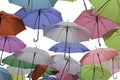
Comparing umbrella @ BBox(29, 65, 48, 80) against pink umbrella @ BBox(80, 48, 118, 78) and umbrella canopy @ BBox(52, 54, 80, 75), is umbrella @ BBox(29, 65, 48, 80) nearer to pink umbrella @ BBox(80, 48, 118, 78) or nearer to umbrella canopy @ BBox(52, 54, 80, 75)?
umbrella canopy @ BBox(52, 54, 80, 75)

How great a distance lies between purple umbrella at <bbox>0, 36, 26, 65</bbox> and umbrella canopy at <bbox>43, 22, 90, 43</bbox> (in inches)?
56.8

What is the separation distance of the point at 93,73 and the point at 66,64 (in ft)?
4.59

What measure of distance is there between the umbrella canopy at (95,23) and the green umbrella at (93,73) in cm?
209

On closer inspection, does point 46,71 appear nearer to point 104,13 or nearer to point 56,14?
point 56,14

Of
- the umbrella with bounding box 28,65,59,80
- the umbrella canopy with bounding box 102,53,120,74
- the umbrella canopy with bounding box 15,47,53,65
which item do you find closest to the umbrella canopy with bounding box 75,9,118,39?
the umbrella canopy with bounding box 15,47,53,65

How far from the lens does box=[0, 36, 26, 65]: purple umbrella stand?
28.5 ft

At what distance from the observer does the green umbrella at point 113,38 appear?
7432 millimetres

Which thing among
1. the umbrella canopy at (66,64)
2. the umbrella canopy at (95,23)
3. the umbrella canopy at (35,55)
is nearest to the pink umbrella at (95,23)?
the umbrella canopy at (95,23)

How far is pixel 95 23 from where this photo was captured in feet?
25.8

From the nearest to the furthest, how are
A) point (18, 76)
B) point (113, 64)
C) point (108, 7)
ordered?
point (108, 7) → point (113, 64) → point (18, 76)

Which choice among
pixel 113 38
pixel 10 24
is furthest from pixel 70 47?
pixel 10 24

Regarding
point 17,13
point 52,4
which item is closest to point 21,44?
point 17,13

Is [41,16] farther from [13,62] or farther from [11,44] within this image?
[13,62]

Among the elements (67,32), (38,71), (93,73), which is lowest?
(93,73)
